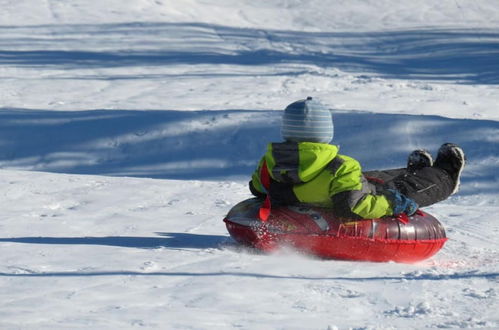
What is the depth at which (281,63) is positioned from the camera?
15070 mm

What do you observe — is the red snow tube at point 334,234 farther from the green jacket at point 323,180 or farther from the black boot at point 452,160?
the black boot at point 452,160

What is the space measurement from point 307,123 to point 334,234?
58cm

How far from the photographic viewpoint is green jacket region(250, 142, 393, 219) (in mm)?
4828

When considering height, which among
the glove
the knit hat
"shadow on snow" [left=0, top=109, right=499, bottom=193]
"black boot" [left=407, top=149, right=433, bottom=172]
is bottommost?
"shadow on snow" [left=0, top=109, right=499, bottom=193]

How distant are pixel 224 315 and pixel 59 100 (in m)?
8.26

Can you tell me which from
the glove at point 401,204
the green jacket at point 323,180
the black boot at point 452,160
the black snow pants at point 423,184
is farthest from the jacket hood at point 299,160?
the black boot at point 452,160

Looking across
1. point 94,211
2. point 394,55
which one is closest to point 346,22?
point 394,55

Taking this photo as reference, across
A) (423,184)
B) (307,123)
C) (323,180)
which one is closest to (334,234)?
(323,180)

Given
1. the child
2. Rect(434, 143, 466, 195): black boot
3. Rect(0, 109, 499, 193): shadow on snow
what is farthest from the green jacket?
Rect(0, 109, 499, 193): shadow on snow

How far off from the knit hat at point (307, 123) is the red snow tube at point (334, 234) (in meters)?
0.37

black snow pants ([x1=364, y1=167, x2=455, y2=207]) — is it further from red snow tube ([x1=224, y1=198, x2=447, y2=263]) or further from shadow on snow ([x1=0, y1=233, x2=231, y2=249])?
shadow on snow ([x1=0, y1=233, x2=231, y2=249])

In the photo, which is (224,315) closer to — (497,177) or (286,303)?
(286,303)

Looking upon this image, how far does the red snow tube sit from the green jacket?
2.6 inches

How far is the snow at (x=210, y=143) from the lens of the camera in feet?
13.1
